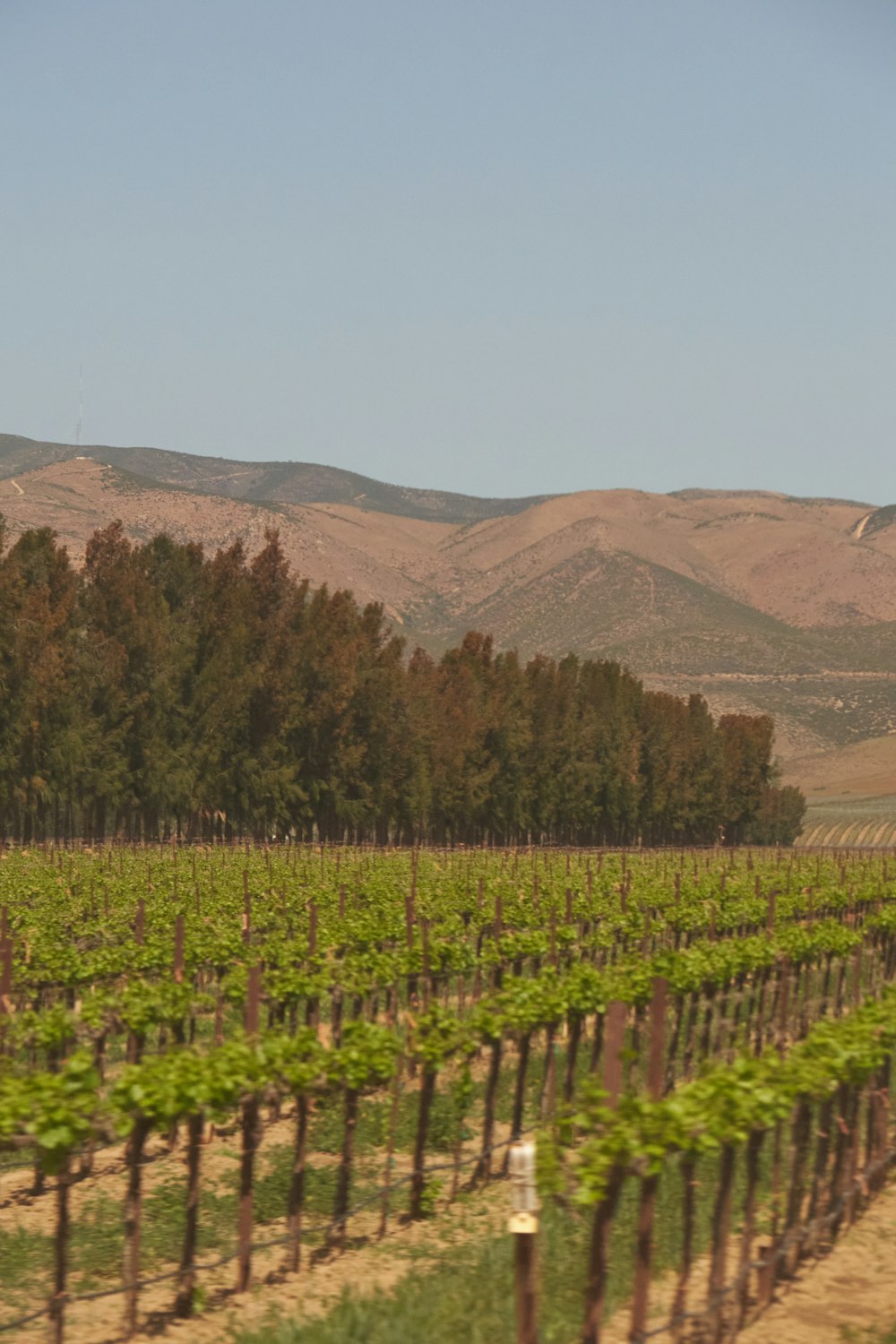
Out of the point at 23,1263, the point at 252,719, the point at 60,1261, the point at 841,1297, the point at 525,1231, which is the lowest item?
the point at 23,1263

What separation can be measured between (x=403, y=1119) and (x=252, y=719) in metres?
57.8

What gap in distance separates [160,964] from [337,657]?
56036mm

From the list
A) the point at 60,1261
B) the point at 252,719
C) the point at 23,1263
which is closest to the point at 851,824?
the point at 252,719

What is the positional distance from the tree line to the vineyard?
123ft

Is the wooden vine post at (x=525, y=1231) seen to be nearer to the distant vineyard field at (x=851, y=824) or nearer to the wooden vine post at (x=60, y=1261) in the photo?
the wooden vine post at (x=60, y=1261)

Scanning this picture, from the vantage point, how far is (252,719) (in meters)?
76.7

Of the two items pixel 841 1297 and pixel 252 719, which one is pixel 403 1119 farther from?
pixel 252 719

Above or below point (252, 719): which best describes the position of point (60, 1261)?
below

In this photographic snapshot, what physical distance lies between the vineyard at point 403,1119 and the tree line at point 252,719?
1480 inches

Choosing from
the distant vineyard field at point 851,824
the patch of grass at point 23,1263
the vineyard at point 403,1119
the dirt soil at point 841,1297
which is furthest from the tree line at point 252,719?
the dirt soil at point 841,1297

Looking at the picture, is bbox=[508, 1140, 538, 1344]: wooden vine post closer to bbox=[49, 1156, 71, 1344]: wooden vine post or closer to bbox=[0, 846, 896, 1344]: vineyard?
bbox=[0, 846, 896, 1344]: vineyard

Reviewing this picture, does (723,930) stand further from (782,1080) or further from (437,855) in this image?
(437,855)

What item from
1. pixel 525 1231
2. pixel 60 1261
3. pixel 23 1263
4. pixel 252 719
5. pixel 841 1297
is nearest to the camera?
pixel 525 1231

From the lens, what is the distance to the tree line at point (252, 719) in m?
66.8
